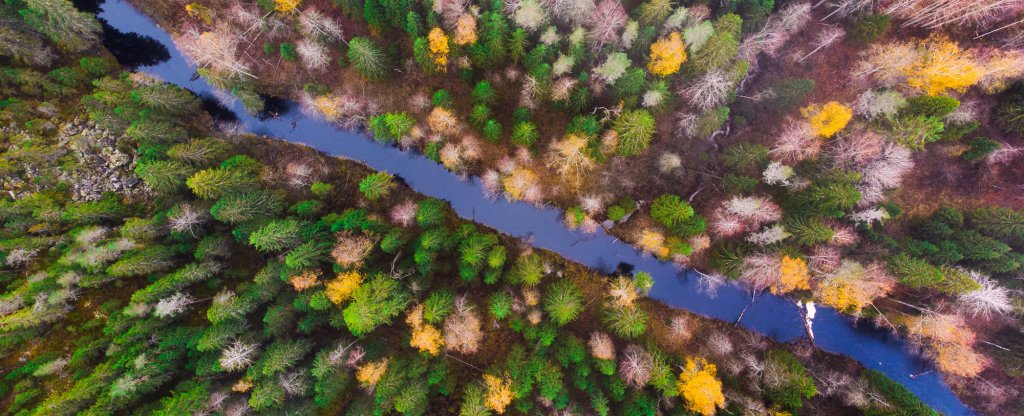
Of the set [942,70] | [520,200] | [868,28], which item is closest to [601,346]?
[520,200]

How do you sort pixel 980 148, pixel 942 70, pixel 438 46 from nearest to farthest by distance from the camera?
pixel 942 70
pixel 438 46
pixel 980 148

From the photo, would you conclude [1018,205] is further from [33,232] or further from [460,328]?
[33,232]

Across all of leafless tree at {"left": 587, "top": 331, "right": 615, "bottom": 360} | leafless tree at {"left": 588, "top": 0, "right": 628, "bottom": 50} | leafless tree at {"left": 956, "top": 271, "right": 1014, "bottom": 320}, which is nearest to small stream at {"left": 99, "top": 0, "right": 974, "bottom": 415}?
leafless tree at {"left": 956, "top": 271, "right": 1014, "bottom": 320}

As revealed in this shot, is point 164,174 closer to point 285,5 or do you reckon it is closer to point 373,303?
point 285,5

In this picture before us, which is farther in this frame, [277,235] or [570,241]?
[570,241]

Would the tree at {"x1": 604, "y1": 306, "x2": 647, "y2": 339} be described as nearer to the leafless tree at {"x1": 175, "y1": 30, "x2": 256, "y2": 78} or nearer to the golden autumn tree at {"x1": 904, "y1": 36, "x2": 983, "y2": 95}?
the golden autumn tree at {"x1": 904, "y1": 36, "x2": 983, "y2": 95}

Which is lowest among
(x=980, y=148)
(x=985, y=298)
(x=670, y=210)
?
(x=985, y=298)

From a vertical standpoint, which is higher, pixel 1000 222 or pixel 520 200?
pixel 1000 222
